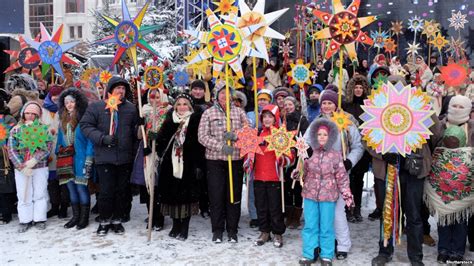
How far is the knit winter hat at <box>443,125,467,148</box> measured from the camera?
13.6 feet

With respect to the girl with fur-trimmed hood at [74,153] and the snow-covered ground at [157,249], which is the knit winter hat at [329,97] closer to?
the snow-covered ground at [157,249]

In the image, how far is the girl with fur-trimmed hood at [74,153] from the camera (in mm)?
5394

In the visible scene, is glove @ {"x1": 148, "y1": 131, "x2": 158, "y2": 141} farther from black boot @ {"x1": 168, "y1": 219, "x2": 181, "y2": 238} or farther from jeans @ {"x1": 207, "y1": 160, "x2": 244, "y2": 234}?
black boot @ {"x1": 168, "y1": 219, "x2": 181, "y2": 238}

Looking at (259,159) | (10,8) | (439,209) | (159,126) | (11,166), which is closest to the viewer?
(439,209)

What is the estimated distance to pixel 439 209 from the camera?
4.29 metres

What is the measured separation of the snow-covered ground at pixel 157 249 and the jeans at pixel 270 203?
0.25 metres

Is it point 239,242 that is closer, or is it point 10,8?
point 239,242

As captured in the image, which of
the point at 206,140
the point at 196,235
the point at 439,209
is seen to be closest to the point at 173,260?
the point at 196,235

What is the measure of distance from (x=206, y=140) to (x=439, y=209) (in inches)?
98.6

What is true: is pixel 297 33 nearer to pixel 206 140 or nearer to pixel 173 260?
pixel 206 140

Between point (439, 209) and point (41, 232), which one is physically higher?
point (439, 209)

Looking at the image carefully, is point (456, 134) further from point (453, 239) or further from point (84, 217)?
point (84, 217)

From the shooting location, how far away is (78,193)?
5.51m

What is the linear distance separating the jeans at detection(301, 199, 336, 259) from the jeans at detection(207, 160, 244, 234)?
94cm
